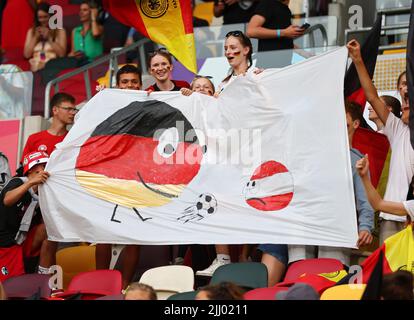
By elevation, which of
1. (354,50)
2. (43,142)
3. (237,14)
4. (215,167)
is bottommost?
(215,167)

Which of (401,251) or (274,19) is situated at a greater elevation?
(274,19)

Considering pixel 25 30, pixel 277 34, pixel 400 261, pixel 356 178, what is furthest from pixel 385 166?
pixel 25 30

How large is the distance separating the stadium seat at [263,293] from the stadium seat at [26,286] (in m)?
1.94

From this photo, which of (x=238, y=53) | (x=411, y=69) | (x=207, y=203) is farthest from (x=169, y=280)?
(x=411, y=69)

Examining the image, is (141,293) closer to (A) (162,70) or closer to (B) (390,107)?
(A) (162,70)

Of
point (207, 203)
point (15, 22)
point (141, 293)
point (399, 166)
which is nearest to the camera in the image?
point (141, 293)

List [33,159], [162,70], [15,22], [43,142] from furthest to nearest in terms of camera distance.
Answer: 1. [15,22]
2. [43,142]
3. [162,70]
4. [33,159]

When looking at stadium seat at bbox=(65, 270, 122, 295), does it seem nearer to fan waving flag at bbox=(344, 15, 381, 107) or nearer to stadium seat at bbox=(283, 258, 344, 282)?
stadium seat at bbox=(283, 258, 344, 282)

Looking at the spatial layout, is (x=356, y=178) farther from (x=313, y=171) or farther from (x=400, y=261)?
(x=400, y=261)

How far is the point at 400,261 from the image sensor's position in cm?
885

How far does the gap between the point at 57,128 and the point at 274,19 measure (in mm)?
Answer: 2397

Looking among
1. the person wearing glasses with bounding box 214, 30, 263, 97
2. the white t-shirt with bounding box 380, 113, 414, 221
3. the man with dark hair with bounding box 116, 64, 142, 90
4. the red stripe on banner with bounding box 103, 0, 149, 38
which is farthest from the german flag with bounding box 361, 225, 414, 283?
the red stripe on banner with bounding box 103, 0, 149, 38

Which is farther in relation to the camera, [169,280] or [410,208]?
[169,280]

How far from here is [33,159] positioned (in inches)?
424
